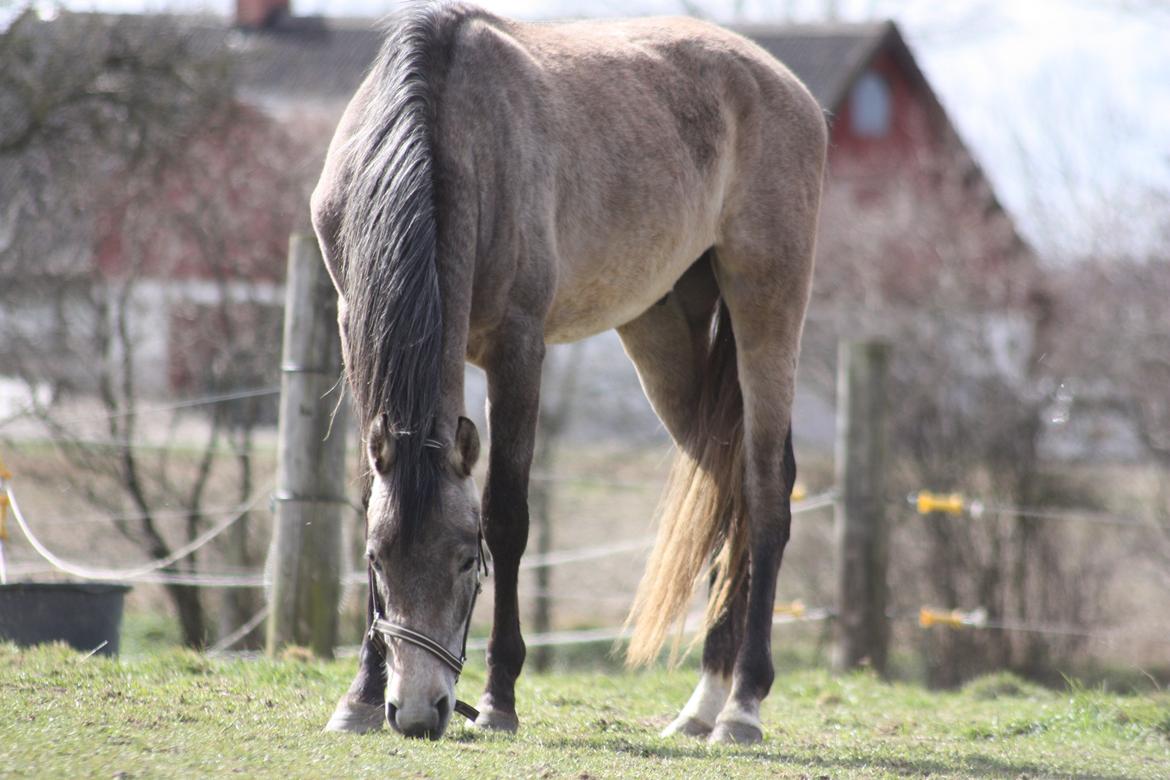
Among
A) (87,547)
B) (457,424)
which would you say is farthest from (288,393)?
(87,547)

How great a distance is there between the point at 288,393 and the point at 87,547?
5.13 meters

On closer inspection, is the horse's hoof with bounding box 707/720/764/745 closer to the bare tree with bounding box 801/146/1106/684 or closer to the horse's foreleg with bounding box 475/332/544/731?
the horse's foreleg with bounding box 475/332/544/731

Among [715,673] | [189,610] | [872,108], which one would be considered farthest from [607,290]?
[872,108]

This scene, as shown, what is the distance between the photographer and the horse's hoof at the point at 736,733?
167 inches

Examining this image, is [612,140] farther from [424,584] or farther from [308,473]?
[308,473]

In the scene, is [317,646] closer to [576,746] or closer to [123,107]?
[576,746]

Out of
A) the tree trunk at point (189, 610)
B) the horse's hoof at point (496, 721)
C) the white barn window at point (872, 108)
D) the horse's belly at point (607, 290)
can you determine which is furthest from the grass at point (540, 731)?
the white barn window at point (872, 108)

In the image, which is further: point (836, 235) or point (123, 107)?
point (836, 235)

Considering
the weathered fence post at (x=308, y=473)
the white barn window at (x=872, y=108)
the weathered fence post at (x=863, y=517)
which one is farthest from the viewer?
the white barn window at (x=872, y=108)

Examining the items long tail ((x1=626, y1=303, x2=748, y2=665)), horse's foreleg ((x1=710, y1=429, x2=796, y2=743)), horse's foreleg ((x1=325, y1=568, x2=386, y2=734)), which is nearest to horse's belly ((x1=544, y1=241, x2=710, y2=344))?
long tail ((x1=626, y1=303, x2=748, y2=665))

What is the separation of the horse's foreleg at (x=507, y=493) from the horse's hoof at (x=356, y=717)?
0.31m

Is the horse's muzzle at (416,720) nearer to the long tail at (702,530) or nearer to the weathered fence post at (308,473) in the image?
the long tail at (702,530)

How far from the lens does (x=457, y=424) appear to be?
11.1 feet

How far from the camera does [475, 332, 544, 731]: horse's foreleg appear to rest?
3.83 meters
